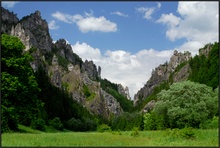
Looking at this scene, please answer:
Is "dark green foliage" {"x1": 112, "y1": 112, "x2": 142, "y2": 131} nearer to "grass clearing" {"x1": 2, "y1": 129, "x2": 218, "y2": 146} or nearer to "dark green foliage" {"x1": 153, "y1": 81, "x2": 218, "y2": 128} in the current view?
"dark green foliage" {"x1": 153, "y1": 81, "x2": 218, "y2": 128}

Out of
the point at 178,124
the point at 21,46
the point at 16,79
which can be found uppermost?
the point at 21,46

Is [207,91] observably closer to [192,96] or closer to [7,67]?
[192,96]

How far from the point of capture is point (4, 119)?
123 feet

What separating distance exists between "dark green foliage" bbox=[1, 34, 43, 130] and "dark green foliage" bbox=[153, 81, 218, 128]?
26.2 meters

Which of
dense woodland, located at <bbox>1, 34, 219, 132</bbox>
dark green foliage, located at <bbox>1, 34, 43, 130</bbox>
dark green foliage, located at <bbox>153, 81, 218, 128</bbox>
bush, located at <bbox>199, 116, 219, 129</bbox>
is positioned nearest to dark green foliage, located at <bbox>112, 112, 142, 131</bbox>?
dense woodland, located at <bbox>1, 34, 219, 132</bbox>

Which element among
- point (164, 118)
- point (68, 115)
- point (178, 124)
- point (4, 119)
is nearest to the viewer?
point (4, 119)

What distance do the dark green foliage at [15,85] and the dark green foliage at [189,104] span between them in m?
26.2

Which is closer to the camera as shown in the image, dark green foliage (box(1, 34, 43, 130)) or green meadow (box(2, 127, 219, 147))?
green meadow (box(2, 127, 219, 147))

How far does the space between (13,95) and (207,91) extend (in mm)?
35279

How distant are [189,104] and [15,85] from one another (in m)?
30.5

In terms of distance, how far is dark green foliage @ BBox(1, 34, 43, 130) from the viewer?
124ft

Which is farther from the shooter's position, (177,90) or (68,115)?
(68,115)

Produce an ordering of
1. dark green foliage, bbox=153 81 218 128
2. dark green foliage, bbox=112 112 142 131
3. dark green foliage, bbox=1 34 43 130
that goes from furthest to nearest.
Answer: dark green foliage, bbox=112 112 142 131 → dark green foliage, bbox=153 81 218 128 → dark green foliage, bbox=1 34 43 130

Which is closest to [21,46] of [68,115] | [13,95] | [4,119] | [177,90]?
[13,95]
